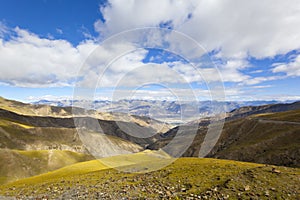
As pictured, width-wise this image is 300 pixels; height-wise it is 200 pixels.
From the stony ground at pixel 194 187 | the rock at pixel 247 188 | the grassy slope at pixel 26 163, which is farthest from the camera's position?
the grassy slope at pixel 26 163

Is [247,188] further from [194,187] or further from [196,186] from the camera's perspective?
[194,187]

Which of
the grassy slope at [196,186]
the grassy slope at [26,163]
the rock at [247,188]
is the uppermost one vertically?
the rock at [247,188]

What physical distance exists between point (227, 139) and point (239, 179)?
15042 cm

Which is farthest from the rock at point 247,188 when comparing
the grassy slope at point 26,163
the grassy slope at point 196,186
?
the grassy slope at point 26,163

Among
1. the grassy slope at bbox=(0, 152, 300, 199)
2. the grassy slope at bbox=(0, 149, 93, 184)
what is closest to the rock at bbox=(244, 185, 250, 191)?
the grassy slope at bbox=(0, 152, 300, 199)

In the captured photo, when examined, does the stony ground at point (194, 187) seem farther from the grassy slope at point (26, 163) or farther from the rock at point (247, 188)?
the grassy slope at point (26, 163)

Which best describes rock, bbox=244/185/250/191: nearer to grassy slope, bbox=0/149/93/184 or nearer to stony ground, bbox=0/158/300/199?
stony ground, bbox=0/158/300/199

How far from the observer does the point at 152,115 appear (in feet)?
103

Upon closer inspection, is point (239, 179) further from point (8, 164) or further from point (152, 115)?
point (8, 164)

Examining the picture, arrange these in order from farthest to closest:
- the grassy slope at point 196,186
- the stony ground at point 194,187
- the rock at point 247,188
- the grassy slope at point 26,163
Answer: the grassy slope at point 26,163, the rock at point 247,188, the grassy slope at point 196,186, the stony ground at point 194,187

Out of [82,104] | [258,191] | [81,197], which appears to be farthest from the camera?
[81,197]

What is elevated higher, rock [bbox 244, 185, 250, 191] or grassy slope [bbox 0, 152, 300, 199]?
rock [bbox 244, 185, 250, 191]

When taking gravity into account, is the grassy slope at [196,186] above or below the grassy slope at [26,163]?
above

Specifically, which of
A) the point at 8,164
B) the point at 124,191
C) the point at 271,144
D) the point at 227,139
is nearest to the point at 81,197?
the point at 124,191
